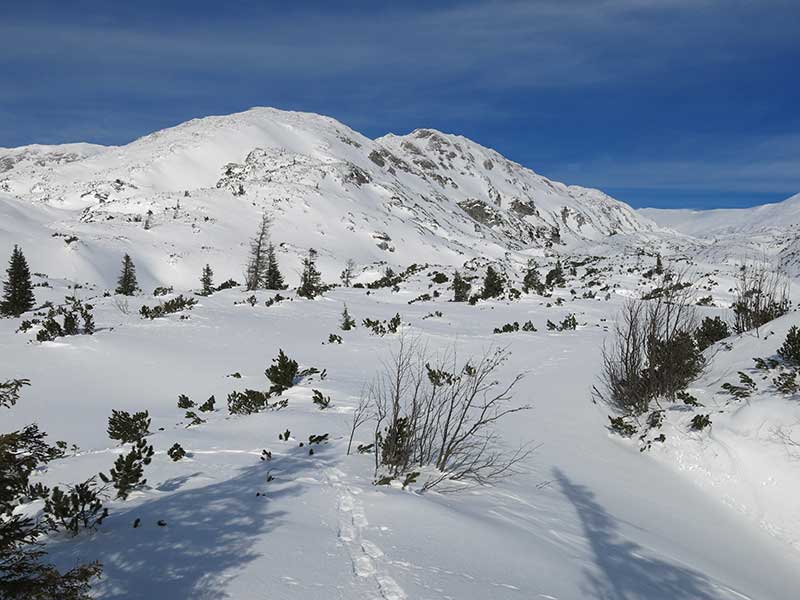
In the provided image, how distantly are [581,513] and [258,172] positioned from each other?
7316cm

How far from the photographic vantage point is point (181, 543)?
2986 mm

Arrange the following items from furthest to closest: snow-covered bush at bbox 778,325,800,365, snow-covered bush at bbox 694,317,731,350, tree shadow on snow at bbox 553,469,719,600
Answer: snow-covered bush at bbox 694,317,731,350 → snow-covered bush at bbox 778,325,800,365 → tree shadow on snow at bbox 553,469,719,600

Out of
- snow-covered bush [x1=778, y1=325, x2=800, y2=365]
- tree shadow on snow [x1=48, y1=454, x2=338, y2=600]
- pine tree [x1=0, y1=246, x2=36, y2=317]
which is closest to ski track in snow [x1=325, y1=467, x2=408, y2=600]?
tree shadow on snow [x1=48, y1=454, x2=338, y2=600]

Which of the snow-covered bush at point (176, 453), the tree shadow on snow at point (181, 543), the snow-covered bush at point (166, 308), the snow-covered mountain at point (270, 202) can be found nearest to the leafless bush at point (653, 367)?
the tree shadow on snow at point (181, 543)

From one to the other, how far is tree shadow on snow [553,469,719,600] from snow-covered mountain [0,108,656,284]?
38.7m

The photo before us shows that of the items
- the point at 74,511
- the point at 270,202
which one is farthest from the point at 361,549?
the point at 270,202

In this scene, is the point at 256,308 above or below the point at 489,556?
above

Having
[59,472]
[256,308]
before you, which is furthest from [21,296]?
[59,472]

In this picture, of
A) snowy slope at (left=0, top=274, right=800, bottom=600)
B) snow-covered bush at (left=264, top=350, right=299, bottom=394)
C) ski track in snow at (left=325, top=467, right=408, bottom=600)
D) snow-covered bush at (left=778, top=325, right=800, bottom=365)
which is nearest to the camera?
ski track in snow at (left=325, top=467, right=408, bottom=600)

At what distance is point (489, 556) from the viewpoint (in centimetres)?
325

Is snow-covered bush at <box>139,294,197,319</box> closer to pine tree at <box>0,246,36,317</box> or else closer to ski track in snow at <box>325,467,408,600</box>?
pine tree at <box>0,246,36,317</box>

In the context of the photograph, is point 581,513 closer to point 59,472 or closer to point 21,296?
point 59,472

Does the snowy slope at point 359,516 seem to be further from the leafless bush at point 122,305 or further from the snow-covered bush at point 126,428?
the leafless bush at point 122,305

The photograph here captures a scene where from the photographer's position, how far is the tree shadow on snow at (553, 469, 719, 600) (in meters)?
3.28
